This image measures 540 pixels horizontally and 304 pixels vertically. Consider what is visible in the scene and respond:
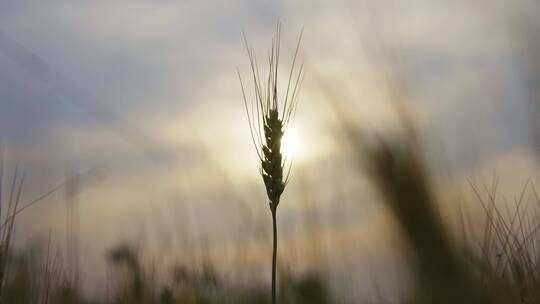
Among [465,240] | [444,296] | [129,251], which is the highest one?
[129,251]

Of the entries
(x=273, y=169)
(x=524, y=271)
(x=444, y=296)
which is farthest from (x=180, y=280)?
(x=444, y=296)

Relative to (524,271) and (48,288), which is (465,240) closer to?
(524,271)

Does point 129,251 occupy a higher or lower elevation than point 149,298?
higher

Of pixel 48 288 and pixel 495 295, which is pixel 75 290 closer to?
pixel 48 288

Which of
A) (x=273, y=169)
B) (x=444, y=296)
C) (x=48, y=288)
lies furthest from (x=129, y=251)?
(x=444, y=296)

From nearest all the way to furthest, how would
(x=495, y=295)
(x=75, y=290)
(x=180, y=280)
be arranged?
(x=495, y=295), (x=75, y=290), (x=180, y=280)

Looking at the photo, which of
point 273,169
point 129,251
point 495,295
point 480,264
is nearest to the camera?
point 495,295

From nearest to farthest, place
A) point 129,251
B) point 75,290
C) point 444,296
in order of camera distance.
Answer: point 444,296 < point 75,290 < point 129,251

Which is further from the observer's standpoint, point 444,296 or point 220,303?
point 220,303

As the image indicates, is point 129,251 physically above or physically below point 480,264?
above
